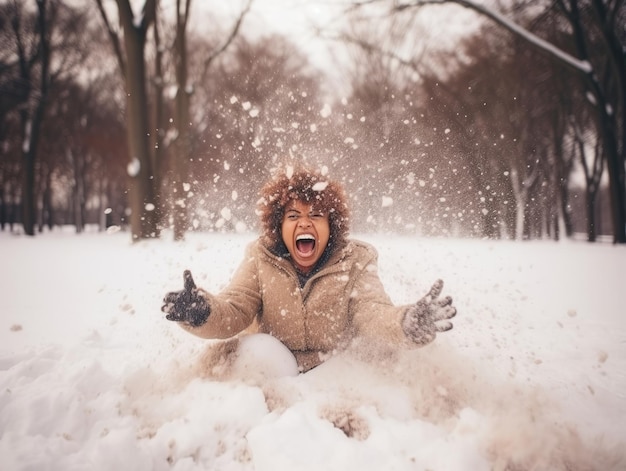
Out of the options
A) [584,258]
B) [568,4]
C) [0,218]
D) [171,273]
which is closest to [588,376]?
[171,273]

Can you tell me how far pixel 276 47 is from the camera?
57.6 feet

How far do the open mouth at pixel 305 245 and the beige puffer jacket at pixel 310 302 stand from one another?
5.1 inches

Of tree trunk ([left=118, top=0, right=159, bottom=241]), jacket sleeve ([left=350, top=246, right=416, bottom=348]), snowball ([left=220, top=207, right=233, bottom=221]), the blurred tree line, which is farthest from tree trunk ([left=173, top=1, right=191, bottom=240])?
jacket sleeve ([left=350, top=246, right=416, bottom=348])

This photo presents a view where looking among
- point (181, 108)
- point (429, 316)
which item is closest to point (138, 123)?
point (181, 108)

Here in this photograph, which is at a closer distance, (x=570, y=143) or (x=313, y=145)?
(x=313, y=145)

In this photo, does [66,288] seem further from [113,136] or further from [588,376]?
[113,136]

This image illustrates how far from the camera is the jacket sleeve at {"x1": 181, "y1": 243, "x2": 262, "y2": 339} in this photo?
2074mm

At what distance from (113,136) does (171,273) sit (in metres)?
21.4

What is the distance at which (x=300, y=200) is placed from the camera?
235cm

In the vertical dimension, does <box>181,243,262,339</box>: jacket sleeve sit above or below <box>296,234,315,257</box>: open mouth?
below

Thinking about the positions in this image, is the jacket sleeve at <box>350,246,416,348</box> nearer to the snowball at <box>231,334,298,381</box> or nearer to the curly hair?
the curly hair

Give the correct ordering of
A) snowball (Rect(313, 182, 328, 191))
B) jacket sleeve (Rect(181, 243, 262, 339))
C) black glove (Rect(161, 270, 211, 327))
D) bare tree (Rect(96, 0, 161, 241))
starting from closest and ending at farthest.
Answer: black glove (Rect(161, 270, 211, 327))
jacket sleeve (Rect(181, 243, 262, 339))
snowball (Rect(313, 182, 328, 191))
bare tree (Rect(96, 0, 161, 241))

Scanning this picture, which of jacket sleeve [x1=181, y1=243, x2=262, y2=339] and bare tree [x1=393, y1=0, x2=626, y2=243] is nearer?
jacket sleeve [x1=181, y1=243, x2=262, y2=339]

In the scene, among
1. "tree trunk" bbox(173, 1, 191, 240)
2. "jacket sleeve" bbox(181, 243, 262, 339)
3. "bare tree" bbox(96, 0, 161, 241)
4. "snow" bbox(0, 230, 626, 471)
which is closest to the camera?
"snow" bbox(0, 230, 626, 471)
